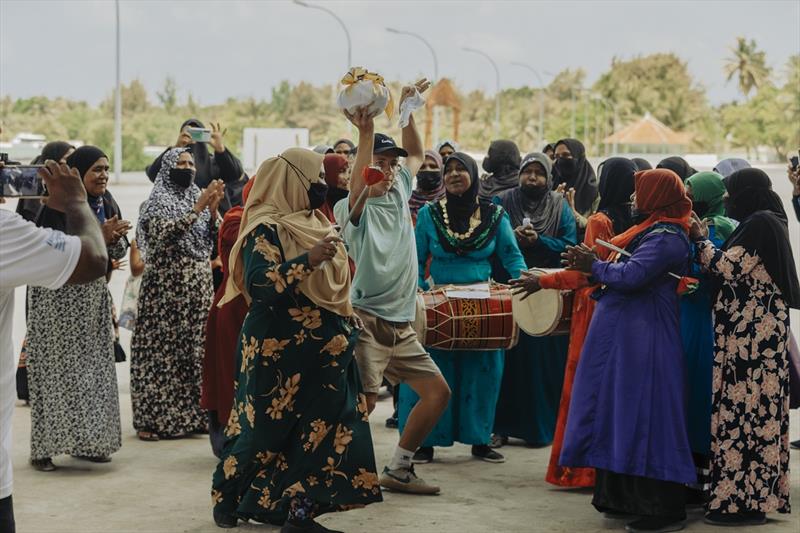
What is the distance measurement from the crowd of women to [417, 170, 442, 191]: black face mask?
2.79 ft

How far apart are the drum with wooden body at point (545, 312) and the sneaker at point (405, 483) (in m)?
1.03

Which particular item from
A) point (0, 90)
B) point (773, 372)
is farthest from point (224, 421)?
point (0, 90)

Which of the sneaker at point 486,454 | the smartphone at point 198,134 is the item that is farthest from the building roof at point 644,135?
the sneaker at point 486,454

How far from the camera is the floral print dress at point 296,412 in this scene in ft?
18.5

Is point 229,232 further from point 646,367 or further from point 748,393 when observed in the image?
point 748,393

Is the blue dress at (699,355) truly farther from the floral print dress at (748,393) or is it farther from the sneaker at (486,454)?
the sneaker at (486,454)

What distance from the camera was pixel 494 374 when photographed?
775cm

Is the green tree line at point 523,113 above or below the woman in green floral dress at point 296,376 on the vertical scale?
above

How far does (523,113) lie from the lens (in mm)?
88000

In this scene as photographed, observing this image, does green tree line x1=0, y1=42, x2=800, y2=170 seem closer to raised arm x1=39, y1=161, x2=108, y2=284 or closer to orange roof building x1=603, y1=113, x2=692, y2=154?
orange roof building x1=603, y1=113, x2=692, y2=154

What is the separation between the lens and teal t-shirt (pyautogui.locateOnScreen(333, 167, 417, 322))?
6.50 m

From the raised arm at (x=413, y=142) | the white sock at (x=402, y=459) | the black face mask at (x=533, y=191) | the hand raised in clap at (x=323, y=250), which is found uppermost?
the raised arm at (x=413, y=142)

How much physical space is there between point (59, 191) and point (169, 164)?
4.59 m

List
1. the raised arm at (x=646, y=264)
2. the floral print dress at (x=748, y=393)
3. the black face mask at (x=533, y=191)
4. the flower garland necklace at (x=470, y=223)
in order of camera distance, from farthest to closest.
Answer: the black face mask at (x=533, y=191) < the flower garland necklace at (x=470, y=223) < the floral print dress at (x=748, y=393) < the raised arm at (x=646, y=264)
